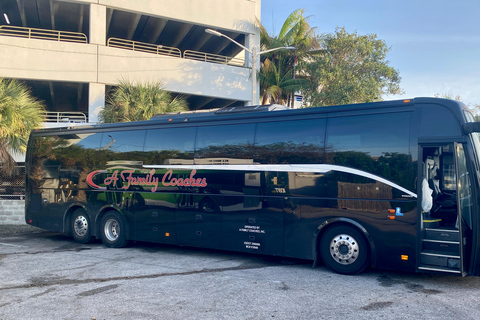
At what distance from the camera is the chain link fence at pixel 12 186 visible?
55.0 feet

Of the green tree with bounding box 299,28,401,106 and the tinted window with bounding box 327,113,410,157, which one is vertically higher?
the green tree with bounding box 299,28,401,106

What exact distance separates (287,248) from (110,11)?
21.2m

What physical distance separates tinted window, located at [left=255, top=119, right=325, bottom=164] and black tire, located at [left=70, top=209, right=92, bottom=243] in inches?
235

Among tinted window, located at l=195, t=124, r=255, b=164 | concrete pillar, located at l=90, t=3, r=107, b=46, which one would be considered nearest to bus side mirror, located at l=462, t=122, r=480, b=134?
tinted window, located at l=195, t=124, r=255, b=164

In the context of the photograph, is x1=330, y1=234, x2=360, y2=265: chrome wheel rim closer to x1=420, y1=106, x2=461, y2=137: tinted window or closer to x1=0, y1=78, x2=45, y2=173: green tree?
x1=420, y1=106, x2=461, y2=137: tinted window

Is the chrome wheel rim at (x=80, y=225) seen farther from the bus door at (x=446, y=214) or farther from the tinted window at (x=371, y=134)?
the bus door at (x=446, y=214)

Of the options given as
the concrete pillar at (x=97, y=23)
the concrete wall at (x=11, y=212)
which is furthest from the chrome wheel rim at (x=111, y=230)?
the concrete pillar at (x=97, y=23)

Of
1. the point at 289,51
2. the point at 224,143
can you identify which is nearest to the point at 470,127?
the point at 224,143

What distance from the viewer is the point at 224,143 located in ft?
32.3

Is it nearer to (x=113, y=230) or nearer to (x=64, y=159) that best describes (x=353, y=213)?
(x=113, y=230)

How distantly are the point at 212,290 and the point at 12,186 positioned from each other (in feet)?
42.3

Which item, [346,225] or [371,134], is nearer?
[371,134]

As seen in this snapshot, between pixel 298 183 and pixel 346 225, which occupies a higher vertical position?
pixel 298 183

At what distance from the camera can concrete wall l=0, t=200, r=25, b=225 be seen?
1638cm
